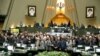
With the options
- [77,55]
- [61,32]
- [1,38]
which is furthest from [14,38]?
[77,55]

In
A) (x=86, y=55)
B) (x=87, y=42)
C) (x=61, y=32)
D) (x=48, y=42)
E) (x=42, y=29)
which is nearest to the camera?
(x=86, y=55)

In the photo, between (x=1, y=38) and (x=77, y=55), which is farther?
(x=1, y=38)

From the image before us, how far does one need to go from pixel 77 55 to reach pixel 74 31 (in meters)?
22.7

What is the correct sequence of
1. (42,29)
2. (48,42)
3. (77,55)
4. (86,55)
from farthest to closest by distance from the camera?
(42,29) → (48,42) → (77,55) → (86,55)

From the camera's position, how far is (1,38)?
109 feet

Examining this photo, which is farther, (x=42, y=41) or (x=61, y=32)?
(x=61, y=32)

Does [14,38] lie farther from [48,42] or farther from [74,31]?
[74,31]

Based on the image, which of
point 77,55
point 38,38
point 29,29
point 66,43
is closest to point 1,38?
point 38,38

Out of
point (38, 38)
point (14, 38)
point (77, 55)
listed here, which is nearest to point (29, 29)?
point (14, 38)

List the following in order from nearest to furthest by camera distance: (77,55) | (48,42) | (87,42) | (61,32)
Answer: (77,55), (48,42), (87,42), (61,32)

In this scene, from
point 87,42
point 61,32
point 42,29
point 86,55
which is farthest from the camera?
point 42,29

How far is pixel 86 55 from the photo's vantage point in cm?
1645

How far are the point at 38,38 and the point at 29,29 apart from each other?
14689 millimetres

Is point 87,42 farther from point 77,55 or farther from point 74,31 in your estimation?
point 77,55
